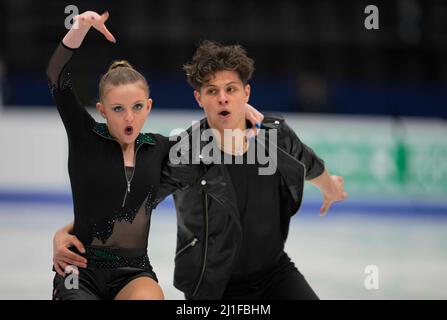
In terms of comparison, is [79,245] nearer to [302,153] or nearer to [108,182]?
[108,182]

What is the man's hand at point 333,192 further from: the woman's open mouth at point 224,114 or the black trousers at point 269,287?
the woman's open mouth at point 224,114

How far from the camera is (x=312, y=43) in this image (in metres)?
13.0

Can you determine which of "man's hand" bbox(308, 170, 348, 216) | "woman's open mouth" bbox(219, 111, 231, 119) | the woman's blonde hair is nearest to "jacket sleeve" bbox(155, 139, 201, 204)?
"woman's open mouth" bbox(219, 111, 231, 119)

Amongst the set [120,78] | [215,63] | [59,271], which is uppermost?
[215,63]

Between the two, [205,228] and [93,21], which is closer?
[93,21]

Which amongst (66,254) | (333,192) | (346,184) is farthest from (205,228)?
(346,184)

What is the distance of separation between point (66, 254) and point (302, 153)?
1333mm

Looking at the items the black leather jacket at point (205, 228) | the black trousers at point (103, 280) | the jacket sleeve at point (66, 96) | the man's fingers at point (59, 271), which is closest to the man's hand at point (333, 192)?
the black leather jacket at point (205, 228)

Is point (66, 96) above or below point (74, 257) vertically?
above

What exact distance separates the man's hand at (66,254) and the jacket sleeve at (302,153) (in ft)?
3.88

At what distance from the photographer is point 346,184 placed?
1028cm

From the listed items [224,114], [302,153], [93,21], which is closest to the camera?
[93,21]

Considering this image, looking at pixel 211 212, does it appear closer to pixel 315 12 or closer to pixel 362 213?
pixel 362 213
